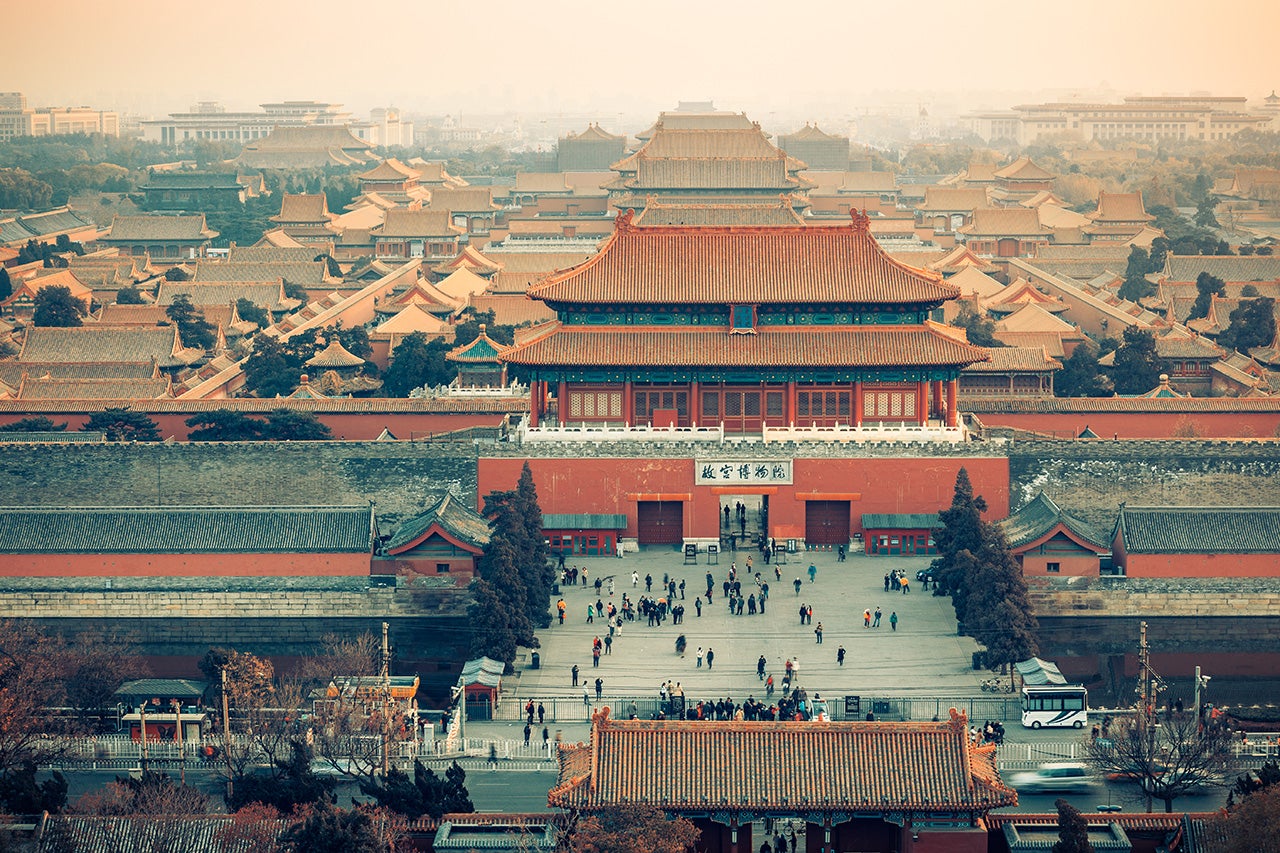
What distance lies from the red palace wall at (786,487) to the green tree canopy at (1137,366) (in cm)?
1267

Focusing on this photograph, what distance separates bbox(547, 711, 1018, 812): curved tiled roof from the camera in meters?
25.8

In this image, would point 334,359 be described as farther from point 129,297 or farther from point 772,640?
point 772,640

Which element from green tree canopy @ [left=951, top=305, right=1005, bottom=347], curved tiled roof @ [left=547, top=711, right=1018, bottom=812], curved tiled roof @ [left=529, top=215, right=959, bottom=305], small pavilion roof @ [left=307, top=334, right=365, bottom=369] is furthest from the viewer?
green tree canopy @ [left=951, top=305, right=1005, bottom=347]

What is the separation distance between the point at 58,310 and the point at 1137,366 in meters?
34.5

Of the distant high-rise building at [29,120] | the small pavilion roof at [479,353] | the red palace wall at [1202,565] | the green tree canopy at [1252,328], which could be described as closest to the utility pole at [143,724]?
the red palace wall at [1202,565]

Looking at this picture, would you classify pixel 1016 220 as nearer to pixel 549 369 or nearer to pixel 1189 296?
pixel 1189 296

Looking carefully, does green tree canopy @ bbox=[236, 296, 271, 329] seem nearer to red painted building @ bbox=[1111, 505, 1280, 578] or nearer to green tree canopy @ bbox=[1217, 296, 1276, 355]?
green tree canopy @ bbox=[1217, 296, 1276, 355]

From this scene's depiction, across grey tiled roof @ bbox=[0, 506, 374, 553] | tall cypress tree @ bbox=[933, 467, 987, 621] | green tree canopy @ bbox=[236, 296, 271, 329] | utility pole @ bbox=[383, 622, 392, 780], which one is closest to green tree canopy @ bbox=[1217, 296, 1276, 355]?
tall cypress tree @ bbox=[933, 467, 987, 621]

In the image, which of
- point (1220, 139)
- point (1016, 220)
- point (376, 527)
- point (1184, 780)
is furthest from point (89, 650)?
point (1220, 139)

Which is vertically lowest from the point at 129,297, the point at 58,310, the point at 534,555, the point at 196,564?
the point at 196,564

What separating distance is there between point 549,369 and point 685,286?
358cm

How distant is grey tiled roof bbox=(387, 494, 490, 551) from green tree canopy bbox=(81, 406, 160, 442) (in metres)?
9.45

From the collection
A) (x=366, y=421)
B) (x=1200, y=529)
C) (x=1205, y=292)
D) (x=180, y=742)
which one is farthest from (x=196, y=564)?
(x=1205, y=292)

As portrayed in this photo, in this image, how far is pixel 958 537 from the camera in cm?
3978
